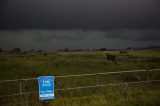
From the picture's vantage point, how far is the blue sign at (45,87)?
848 centimetres

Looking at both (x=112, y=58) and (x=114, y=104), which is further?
(x=112, y=58)

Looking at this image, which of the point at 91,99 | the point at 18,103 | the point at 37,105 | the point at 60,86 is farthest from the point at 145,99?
the point at 60,86

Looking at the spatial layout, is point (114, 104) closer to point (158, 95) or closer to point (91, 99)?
point (91, 99)

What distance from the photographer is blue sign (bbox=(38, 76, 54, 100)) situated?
334 inches

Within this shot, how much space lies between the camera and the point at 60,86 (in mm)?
18234

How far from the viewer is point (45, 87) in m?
8.58

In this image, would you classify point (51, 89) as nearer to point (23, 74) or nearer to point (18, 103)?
point (18, 103)

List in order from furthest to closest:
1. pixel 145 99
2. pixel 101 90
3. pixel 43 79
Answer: pixel 101 90 < pixel 145 99 < pixel 43 79

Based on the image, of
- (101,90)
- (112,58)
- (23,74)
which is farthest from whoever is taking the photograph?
(112,58)

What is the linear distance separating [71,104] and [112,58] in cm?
4023

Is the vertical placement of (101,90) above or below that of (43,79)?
below

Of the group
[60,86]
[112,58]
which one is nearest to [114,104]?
[60,86]

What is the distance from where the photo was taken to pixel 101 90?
14500 millimetres

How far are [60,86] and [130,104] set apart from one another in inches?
332
